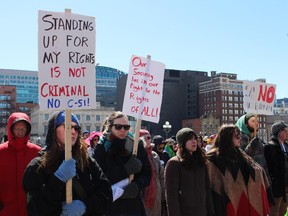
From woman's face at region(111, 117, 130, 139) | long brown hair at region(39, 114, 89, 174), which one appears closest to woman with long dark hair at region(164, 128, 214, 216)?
woman's face at region(111, 117, 130, 139)

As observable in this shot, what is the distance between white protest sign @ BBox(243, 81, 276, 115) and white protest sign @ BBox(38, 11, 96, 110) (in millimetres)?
4137

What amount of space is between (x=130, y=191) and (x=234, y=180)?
140 centimetres

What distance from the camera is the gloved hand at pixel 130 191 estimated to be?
4625mm

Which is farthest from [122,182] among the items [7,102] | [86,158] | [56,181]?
[7,102]

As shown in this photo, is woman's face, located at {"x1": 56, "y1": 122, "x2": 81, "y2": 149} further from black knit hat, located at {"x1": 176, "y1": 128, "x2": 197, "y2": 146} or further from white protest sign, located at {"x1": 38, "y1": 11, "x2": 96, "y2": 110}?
black knit hat, located at {"x1": 176, "y1": 128, "x2": 197, "y2": 146}

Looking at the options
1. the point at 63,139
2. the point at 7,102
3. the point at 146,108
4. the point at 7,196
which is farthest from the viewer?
the point at 7,102

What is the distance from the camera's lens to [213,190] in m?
5.29

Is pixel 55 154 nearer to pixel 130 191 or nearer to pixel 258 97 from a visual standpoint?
pixel 130 191

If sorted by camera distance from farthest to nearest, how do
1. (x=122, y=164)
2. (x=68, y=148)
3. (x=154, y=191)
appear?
(x=154, y=191)
(x=122, y=164)
(x=68, y=148)

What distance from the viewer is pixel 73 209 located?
3.29m

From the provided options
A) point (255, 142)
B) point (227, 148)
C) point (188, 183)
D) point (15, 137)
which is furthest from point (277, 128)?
point (15, 137)

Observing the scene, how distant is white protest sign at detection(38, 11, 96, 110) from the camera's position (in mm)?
3707

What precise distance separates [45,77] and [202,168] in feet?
8.09

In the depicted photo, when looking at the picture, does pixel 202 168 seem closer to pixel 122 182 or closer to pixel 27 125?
pixel 122 182
